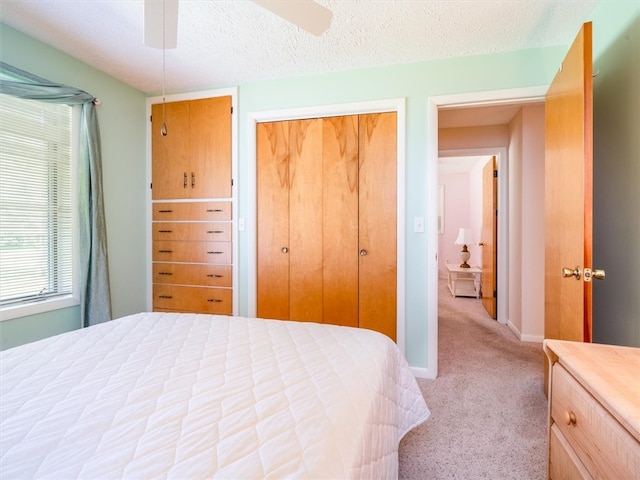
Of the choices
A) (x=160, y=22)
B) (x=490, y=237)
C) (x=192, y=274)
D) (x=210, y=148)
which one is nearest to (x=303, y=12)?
(x=160, y=22)

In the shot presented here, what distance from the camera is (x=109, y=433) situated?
0.72 m

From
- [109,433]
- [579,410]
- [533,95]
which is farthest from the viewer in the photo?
[533,95]

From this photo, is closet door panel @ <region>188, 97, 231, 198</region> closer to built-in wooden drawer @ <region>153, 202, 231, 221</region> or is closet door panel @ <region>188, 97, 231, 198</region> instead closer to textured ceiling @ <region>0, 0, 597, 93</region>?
built-in wooden drawer @ <region>153, 202, 231, 221</region>

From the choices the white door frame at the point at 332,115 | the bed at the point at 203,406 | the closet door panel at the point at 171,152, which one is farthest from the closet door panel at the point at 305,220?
the bed at the point at 203,406

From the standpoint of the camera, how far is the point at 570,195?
160cm

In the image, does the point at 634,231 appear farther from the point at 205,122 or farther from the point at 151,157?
the point at 151,157

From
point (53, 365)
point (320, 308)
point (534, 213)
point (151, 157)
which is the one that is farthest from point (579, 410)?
point (151, 157)

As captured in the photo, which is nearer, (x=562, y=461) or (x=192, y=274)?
(x=562, y=461)

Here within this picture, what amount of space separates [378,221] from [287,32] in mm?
1473

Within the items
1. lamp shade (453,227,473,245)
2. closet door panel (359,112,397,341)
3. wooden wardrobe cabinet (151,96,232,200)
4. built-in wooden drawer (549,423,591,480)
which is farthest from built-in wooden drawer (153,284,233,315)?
lamp shade (453,227,473,245)

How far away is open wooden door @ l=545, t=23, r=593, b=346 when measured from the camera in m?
1.42

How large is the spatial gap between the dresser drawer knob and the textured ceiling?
204 cm

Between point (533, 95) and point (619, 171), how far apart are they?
3.07 feet

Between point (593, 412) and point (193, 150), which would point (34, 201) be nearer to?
point (193, 150)
